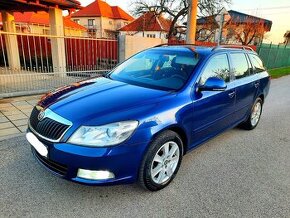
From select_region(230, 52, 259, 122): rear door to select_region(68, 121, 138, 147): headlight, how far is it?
2396mm

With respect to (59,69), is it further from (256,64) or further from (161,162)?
(161,162)

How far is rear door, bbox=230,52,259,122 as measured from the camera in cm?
400

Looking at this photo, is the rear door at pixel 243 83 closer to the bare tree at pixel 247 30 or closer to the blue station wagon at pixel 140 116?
the blue station wagon at pixel 140 116

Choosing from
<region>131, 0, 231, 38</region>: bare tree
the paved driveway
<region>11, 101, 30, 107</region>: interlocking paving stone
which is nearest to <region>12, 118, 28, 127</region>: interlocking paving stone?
the paved driveway

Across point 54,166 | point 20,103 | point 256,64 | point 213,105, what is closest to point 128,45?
point 20,103

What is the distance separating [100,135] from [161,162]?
2.80 ft

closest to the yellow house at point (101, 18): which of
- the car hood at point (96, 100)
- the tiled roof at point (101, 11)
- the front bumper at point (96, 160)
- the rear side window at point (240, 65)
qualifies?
the tiled roof at point (101, 11)

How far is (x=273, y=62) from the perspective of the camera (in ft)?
65.1

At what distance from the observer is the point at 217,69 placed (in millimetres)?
3574

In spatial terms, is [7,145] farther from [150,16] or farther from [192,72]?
[150,16]

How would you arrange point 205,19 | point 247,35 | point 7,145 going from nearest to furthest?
point 7,145
point 205,19
point 247,35

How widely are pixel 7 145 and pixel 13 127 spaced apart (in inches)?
29.8

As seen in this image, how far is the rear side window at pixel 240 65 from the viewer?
4015mm

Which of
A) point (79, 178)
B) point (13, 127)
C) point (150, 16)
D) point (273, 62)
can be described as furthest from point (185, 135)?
point (150, 16)
